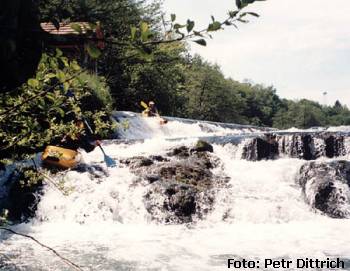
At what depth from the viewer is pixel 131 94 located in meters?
27.9

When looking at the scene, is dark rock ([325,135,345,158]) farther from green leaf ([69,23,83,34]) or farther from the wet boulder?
green leaf ([69,23,83,34])

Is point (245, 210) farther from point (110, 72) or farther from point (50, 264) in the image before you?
point (110, 72)

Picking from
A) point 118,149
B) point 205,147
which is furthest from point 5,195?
point 205,147

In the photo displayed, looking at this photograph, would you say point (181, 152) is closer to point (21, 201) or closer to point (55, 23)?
point (21, 201)

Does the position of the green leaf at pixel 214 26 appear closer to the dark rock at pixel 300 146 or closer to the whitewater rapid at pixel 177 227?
the whitewater rapid at pixel 177 227

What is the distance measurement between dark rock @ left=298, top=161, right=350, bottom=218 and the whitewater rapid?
0.26 m

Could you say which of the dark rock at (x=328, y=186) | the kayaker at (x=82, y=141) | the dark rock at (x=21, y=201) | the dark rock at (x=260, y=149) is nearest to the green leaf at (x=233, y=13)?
the kayaker at (x=82, y=141)

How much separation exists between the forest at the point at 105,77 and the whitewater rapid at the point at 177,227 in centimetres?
206

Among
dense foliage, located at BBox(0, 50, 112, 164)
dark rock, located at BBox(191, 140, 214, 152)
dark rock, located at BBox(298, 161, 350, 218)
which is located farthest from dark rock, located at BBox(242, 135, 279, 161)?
dense foliage, located at BBox(0, 50, 112, 164)

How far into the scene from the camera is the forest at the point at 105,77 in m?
1.33

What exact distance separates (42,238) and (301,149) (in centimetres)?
863

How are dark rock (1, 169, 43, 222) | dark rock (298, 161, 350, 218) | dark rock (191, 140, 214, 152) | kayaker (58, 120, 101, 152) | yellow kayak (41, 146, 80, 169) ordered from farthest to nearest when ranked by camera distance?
dark rock (191, 140, 214, 152) → yellow kayak (41, 146, 80, 169) → dark rock (298, 161, 350, 218) → dark rock (1, 169, 43, 222) → kayaker (58, 120, 101, 152)

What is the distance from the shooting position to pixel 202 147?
13391 millimetres

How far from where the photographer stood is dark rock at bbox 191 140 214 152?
13311 mm
